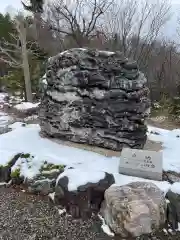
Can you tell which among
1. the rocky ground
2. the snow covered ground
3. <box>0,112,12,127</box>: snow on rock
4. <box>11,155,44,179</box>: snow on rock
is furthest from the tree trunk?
the rocky ground

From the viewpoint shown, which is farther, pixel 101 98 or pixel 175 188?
pixel 101 98

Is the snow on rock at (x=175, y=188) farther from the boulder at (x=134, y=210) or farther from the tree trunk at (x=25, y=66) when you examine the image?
the tree trunk at (x=25, y=66)

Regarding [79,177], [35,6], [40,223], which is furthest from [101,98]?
[35,6]

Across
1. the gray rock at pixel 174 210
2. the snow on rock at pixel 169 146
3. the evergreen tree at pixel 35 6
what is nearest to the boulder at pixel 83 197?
the gray rock at pixel 174 210

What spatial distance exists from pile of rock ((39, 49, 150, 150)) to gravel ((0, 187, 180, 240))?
1.61 meters

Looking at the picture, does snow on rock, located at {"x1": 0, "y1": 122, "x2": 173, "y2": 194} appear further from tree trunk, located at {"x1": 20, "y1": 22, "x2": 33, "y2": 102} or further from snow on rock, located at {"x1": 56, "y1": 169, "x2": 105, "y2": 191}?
tree trunk, located at {"x1": 20, "y1": 22, "x2": 33, "y2": 102}

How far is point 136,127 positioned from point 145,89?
0.74 meters

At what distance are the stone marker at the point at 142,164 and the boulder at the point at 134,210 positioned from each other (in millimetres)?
463

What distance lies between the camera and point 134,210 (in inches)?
122

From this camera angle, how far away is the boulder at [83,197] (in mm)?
3480

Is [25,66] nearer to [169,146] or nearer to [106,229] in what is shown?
[169,146]

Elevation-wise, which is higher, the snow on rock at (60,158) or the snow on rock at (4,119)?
the snow on rock at (60,158)

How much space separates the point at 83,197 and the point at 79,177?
29cm

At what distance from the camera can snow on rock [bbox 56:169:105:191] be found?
359 centimetres
